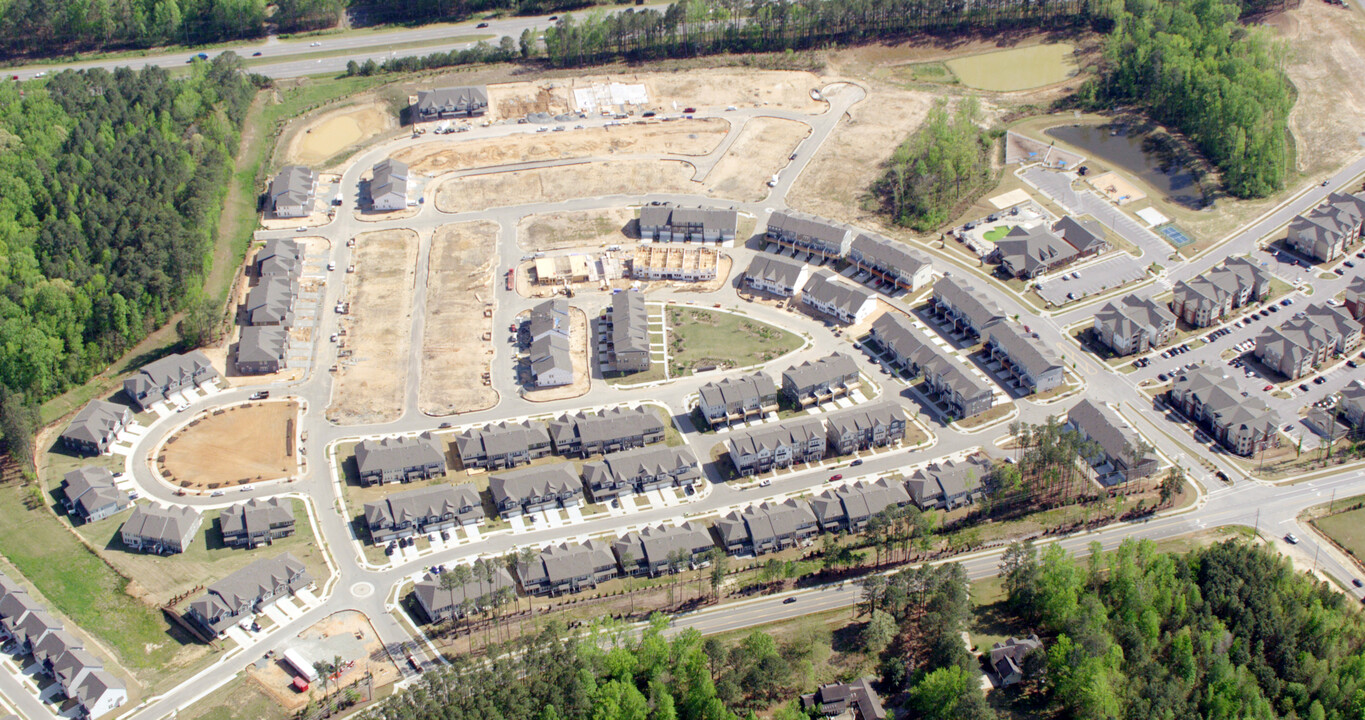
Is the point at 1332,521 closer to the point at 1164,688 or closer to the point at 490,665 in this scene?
the point at 1164,688

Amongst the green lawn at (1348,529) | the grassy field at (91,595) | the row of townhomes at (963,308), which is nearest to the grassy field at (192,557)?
the grassy field at (91,595)

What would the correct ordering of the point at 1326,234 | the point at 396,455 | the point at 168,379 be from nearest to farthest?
the point at 396,455 → the point at 168,379 → the point at 1326,234

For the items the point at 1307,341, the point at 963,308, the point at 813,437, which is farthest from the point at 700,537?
the point at 1307,341

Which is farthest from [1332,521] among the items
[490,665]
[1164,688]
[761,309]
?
[490,665]

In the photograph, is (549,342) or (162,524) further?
(549,342)

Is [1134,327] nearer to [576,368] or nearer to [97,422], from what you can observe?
[576,368]

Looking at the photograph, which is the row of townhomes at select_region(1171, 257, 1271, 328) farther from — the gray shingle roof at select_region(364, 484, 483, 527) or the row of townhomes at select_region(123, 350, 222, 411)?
the row of townhomes at select_region(123, 350, 222, 411)
